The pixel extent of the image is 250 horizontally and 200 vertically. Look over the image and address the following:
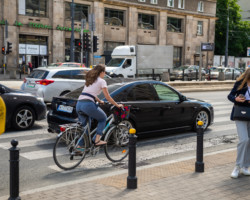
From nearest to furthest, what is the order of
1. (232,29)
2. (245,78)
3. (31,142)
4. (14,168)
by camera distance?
1. (14,168)
2. (245,78)
3. (31,142)
4. (232,29)

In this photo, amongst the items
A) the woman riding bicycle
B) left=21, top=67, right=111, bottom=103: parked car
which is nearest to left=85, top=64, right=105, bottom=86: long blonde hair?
the woman riding bicycle

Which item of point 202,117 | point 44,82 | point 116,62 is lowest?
point 202,117

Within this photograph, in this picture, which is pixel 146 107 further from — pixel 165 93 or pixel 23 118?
pixel 23 118

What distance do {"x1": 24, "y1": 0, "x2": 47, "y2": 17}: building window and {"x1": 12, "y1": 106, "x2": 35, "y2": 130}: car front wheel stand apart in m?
30.3

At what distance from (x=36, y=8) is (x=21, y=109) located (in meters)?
31.1

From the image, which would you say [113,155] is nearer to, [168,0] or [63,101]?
[63,101]

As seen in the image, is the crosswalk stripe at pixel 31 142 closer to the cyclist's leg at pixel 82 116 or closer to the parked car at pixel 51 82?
the cyclist's leg at pixel 82 116

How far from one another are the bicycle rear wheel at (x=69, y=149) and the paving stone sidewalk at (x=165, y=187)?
899mm

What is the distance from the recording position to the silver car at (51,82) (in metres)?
14.0

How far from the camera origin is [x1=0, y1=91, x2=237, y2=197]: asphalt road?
591 cm

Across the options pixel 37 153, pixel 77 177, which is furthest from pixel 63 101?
pixel 77 177

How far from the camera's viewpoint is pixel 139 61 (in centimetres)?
3089

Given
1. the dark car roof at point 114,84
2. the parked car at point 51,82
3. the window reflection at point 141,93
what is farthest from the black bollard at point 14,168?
the parked car at point 51,82

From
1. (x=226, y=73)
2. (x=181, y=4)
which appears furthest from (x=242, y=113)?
(x=181, y=4)
